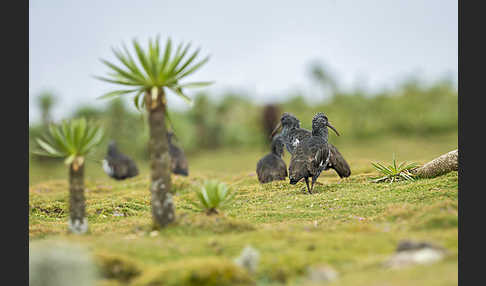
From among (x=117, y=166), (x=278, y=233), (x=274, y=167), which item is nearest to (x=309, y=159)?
(x=274, y=167)

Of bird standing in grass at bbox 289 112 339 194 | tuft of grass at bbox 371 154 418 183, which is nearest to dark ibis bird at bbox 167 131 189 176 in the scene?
bird standing in grass at bbox 289 112 339 194

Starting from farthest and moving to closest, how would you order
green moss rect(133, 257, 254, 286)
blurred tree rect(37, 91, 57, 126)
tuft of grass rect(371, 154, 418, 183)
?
1. blurred tree rect(37, 91, 57, 126)
2. tuft of grass rect(371, 154, 418, 183)
3. green moss rect(133, 257, 254, 286)

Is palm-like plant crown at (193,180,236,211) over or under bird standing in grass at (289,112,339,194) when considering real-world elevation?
under

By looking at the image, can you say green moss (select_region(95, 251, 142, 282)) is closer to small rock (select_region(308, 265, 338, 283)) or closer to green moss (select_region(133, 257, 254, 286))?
green moss (select_region(133, 257, 254, 286))

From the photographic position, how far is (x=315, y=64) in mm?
49844

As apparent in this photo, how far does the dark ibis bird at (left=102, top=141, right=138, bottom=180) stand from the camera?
77.2 feet

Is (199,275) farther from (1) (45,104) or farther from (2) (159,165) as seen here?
(1) (45,104)

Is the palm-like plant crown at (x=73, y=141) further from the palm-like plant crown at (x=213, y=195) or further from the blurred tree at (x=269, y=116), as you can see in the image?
the blurred tree at (x=269, y=116)

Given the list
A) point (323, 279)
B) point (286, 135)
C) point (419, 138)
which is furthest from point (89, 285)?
point (419, 138)

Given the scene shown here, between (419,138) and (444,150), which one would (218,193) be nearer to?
(444,150)

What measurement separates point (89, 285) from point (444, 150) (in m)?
33.2

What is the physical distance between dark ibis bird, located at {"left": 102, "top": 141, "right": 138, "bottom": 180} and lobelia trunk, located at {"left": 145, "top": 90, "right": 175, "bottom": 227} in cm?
1454

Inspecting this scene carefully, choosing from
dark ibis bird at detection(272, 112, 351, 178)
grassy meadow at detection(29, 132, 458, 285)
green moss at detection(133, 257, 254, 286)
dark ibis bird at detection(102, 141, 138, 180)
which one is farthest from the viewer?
dark ibis bird at detection(102, 141, 138, 180)

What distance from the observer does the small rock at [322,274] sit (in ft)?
22.3
